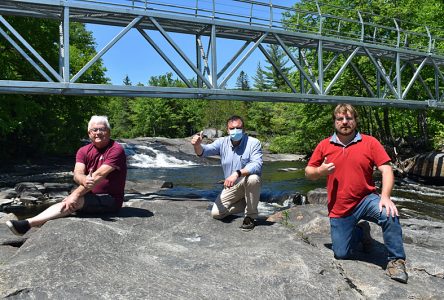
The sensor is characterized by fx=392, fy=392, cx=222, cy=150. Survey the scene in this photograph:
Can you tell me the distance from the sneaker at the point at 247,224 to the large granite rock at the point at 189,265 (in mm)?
94

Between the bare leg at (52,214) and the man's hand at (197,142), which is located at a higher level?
the man's hand at (197,142)

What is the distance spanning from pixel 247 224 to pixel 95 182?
2205mm

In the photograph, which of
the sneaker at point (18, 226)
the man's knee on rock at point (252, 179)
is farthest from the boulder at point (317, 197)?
the sneaker at point (18, 226)

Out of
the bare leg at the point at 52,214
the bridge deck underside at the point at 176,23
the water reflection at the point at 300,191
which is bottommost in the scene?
the water reflection at the point at 300,191

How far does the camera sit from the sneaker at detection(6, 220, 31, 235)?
17.0 ft

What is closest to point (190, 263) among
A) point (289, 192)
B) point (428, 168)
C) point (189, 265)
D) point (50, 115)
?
point (189, 265)

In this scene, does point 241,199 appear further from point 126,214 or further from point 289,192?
point 289,192

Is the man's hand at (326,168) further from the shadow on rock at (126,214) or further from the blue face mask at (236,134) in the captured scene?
the shadow on rock at (126,214)

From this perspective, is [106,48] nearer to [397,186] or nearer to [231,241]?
[231,241]

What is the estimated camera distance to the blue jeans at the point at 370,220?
4156mm

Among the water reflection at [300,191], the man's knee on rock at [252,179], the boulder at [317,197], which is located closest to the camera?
the man's knee on rock at [252,179]

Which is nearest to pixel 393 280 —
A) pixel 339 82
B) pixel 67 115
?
pixel 339 82

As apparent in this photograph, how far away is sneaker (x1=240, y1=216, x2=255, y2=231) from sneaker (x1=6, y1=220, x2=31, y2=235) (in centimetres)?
294

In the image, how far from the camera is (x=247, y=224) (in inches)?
221
